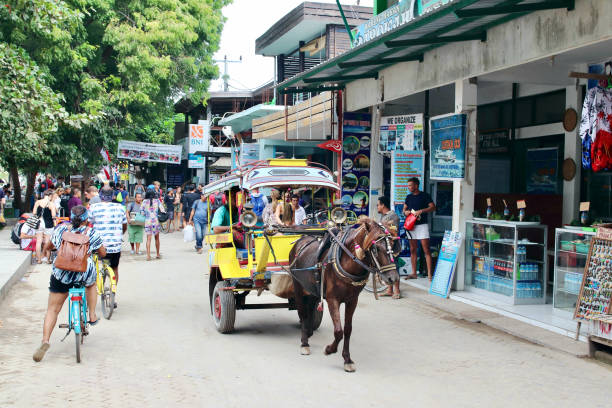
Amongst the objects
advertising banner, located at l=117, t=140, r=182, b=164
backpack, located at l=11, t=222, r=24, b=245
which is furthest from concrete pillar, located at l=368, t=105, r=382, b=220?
advertising banner, located at l=117, t=140, r=182, b=164

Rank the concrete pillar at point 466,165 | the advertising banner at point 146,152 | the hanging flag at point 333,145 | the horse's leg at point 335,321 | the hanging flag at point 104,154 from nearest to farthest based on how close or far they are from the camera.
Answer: the horse's leg at point 335,321
the concrete pillar at point 466,165
the hanging flag at point 333,145
the hanging flag at point 104,154
the advertising banner at point 146,152

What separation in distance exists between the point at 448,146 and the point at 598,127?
2.96m

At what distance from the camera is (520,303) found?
9859mm

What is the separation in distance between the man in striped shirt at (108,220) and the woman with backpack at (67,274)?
5.06ft

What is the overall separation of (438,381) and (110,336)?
4.30 metres

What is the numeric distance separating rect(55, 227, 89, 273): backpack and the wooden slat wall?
9692 mm

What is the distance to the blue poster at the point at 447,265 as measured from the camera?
1084cm

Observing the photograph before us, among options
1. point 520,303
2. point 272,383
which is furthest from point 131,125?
point 272,383

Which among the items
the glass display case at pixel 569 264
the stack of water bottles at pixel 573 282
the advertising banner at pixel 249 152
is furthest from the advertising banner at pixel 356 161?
the advertising banner at pixel 249 152

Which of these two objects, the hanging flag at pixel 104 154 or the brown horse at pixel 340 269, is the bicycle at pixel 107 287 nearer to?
the brown horse at pixel 340 269

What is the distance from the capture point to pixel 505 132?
13.2 meters

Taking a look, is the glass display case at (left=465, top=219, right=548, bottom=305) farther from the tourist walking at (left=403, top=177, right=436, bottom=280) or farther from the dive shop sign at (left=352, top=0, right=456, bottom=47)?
the dive shop sign at (left=352, top=0, right=456, bottom=47)

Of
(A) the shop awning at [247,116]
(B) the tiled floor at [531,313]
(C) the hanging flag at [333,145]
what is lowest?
(B) the tiled floor at [531,313]

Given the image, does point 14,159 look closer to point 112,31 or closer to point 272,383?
point 112,31
